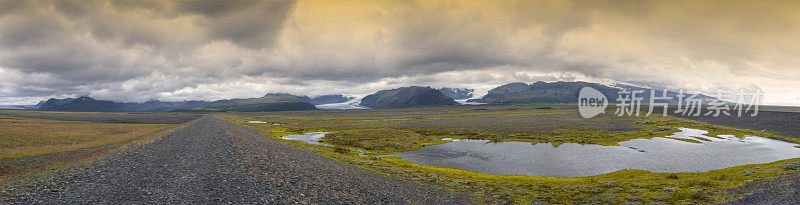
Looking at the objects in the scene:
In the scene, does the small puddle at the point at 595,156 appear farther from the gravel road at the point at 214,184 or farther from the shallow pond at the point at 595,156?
the gravel road at the point at 214,184

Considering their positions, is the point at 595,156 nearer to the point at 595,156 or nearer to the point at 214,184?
the point at 595,156

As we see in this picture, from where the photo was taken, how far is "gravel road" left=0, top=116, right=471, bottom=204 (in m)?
18.9

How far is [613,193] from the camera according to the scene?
84.4 feet

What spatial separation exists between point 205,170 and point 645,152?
6423 cm

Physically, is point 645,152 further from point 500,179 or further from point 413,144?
point 413,144

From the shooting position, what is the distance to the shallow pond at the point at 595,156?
39438mm

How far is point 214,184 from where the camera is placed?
2208 cm

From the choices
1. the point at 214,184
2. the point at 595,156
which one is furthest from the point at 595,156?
the point at 214,184

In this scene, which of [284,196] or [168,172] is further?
[168,172]

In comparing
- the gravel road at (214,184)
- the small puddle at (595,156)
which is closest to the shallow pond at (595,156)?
the small puddle at (595,156)

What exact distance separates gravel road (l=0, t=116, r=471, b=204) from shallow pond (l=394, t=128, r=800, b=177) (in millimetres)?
17540

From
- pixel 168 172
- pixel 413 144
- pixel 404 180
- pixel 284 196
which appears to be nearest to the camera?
pixel 284 196

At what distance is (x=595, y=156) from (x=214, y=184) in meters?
51.5

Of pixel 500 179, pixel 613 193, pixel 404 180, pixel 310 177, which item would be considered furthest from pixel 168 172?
pixel 613 193
